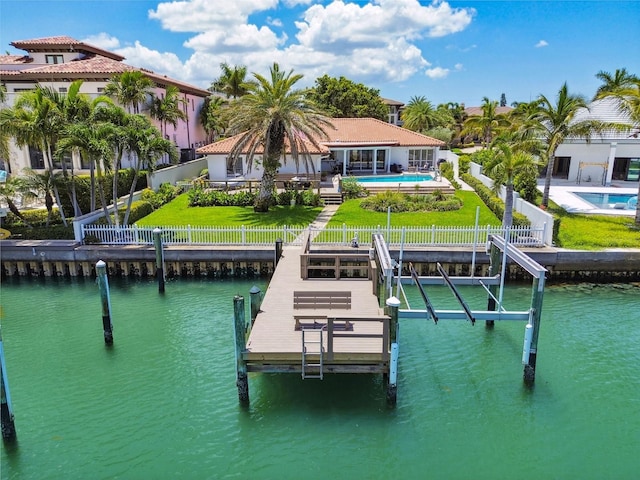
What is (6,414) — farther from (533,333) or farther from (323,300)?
(533,333)

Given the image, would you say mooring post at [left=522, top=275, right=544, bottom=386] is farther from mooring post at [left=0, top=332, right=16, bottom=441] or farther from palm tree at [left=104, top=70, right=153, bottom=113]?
palm tree at [left=104, top=70, right=153, bottom=113]

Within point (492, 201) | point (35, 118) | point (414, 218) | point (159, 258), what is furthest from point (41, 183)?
point (492, 201)

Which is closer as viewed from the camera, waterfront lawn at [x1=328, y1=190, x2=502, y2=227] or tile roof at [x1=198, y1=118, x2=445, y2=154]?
waterfront lawn at [x1=328, y1=190, x2=502, y2=227]

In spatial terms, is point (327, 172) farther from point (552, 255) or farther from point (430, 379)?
point (430, 379)

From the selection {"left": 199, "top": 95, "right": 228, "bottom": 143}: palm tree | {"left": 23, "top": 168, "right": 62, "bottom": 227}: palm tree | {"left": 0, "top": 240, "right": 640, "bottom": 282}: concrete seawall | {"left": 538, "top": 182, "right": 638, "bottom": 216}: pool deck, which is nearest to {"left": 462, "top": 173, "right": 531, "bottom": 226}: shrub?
{"left": 0, "top": 240, "right": 640, "bottom": 282}: concrete seawall

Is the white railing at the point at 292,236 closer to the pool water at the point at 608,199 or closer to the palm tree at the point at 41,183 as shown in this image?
the palm tree at the point at 41,183

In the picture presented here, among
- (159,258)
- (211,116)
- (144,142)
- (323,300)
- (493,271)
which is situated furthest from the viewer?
(211,116)

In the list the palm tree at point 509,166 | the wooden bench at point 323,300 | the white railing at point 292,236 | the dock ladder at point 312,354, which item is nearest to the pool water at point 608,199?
the palm tree at point 509,166
